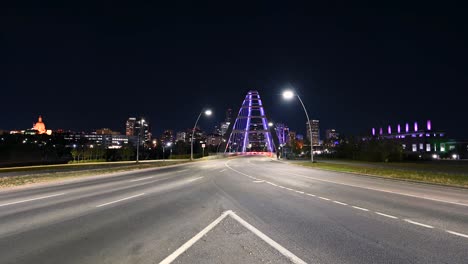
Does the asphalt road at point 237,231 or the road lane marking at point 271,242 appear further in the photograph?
the asphalt road at point 237,231

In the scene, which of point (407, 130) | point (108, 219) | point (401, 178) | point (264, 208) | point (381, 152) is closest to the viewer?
point (108, 219)

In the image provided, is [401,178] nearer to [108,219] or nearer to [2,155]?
[108,219]

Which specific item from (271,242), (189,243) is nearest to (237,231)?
(271,242)

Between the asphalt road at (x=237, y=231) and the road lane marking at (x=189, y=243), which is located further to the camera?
the asphalt road at (x=237, y=231)

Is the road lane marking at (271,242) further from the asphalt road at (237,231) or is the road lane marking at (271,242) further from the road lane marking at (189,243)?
the road lane marking at (189,243)

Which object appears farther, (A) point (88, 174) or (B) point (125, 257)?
(A) point (88, 174)

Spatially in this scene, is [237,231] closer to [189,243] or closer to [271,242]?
[271,242]

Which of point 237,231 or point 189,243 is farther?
point 237,231

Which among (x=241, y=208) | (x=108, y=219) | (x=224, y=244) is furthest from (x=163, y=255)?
(x=241, y=208)

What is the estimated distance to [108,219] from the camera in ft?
25.8

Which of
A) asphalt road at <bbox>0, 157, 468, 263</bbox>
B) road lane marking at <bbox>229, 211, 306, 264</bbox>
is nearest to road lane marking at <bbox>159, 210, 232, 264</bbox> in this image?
asphalt road at <bbox>0, 157, 468, 263</bbox>

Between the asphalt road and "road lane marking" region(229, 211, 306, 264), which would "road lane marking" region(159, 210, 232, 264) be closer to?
the asphalt road

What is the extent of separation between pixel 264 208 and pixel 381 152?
42726 mm

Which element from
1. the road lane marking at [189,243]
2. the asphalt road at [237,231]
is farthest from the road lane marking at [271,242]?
the road lane marking at [189,243]
